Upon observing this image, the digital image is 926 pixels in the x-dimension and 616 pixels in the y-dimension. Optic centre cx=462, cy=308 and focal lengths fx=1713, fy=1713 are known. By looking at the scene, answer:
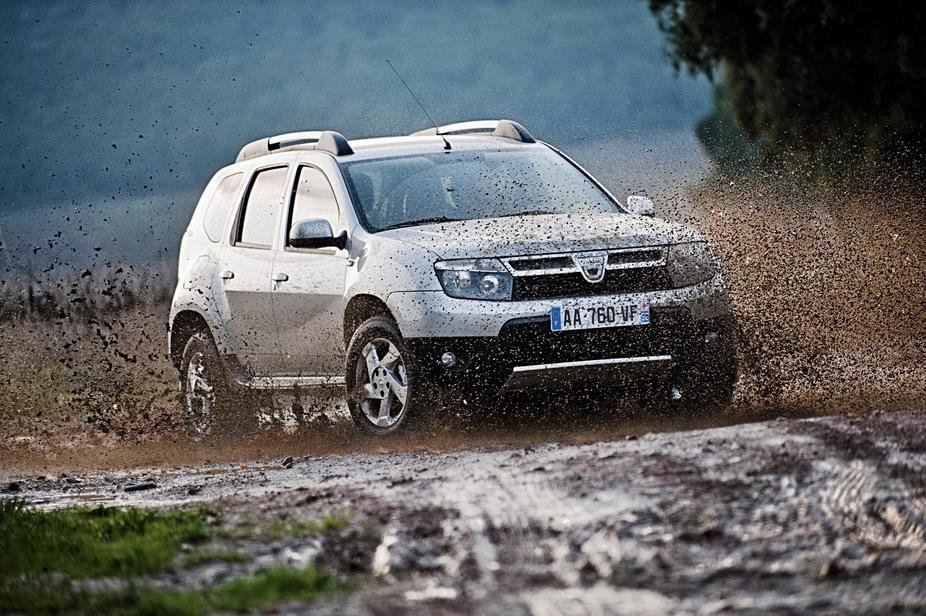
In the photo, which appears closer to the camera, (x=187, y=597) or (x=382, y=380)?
(x=187, y=597)

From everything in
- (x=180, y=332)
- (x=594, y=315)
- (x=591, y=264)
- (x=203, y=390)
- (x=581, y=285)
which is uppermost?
(x=591, y=264)

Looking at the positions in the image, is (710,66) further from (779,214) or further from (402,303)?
(402,303)

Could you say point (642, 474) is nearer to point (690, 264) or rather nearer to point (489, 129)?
point (690, 264)

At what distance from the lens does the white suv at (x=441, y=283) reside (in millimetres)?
9195

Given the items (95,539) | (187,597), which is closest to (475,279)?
(95,539)

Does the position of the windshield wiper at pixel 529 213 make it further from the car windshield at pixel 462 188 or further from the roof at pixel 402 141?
the roof at pixel 402 141

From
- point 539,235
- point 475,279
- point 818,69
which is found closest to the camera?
point 475,279

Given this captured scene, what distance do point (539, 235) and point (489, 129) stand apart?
104 inches

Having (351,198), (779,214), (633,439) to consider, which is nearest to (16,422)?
(351,198)

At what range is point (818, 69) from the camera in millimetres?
21453

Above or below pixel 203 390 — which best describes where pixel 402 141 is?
above

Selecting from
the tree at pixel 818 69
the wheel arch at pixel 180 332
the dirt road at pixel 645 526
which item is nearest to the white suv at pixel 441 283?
the wheel arch at pixel 180 332

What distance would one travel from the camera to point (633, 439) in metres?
7.75

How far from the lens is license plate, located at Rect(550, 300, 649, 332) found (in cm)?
914
